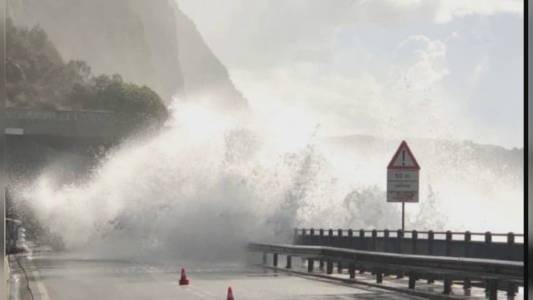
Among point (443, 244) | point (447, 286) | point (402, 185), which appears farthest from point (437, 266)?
point (443, 244)

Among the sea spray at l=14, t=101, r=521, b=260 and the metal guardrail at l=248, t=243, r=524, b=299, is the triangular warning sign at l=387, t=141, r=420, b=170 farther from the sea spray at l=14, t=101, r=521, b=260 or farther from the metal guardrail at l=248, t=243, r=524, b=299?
the sea spray at l=14, t=101, r=521, b=260

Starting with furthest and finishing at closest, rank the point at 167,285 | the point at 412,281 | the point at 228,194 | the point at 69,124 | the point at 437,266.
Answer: the point at 69,124 < the point at 228,194 < the point at 167,285 < the point at 412,281 < the point at 437,266

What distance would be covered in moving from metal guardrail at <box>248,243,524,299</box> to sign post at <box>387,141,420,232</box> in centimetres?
173

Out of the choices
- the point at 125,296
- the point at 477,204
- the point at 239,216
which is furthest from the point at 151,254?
the point at 477,204

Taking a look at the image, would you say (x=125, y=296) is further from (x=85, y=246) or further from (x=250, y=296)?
(x=85, y=246)

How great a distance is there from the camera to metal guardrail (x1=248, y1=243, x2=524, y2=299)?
53.6 ft

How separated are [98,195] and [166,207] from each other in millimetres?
7261

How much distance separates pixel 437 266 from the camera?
18625mm

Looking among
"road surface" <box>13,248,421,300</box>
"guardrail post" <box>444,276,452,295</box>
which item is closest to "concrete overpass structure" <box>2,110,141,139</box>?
"road surface" <box>13,248,421,300</box>

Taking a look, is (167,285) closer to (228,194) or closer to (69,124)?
(228,194)

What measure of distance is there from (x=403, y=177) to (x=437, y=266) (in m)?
4.95

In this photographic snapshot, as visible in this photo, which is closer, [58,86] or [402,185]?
[402,185]

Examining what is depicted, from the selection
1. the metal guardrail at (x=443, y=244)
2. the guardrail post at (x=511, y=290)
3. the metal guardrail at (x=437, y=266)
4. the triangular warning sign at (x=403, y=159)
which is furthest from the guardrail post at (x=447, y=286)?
the triangular warning sign at (x=403, y=159)

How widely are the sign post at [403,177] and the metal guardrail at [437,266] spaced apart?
173 cm
